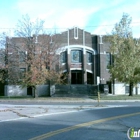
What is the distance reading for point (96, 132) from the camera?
33.0 ft

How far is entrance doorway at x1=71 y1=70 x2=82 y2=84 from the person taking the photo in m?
48.8

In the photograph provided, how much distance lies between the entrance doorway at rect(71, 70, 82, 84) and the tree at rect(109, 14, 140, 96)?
10126 mm

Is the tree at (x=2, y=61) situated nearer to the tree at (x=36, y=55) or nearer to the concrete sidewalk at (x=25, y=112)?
the tree at (x=36, y=55)

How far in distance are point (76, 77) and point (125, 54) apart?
12455 millimetres

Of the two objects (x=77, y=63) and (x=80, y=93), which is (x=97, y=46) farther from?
(x=80, y=93)

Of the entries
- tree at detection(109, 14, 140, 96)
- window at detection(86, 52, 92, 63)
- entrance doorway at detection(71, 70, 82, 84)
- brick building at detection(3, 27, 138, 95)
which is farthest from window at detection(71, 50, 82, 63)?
tree at detection(109, 14, 140, 96)

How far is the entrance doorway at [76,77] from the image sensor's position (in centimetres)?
4881

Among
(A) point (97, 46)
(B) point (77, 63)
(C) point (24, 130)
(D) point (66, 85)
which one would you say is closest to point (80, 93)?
(D) point (66, 85)

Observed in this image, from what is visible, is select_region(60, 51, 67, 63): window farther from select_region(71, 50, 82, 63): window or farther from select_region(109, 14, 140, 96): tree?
select_region(109, 14, 140, 96): tree


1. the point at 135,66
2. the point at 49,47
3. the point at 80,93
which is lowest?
the point at 80,93

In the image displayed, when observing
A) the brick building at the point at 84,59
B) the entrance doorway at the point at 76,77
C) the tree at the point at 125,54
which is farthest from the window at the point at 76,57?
the tree at the point at 125,54

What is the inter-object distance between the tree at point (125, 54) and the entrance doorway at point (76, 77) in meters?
10.1

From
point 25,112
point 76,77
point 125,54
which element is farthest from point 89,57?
point 25,112

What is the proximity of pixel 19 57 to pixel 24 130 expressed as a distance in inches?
1080
